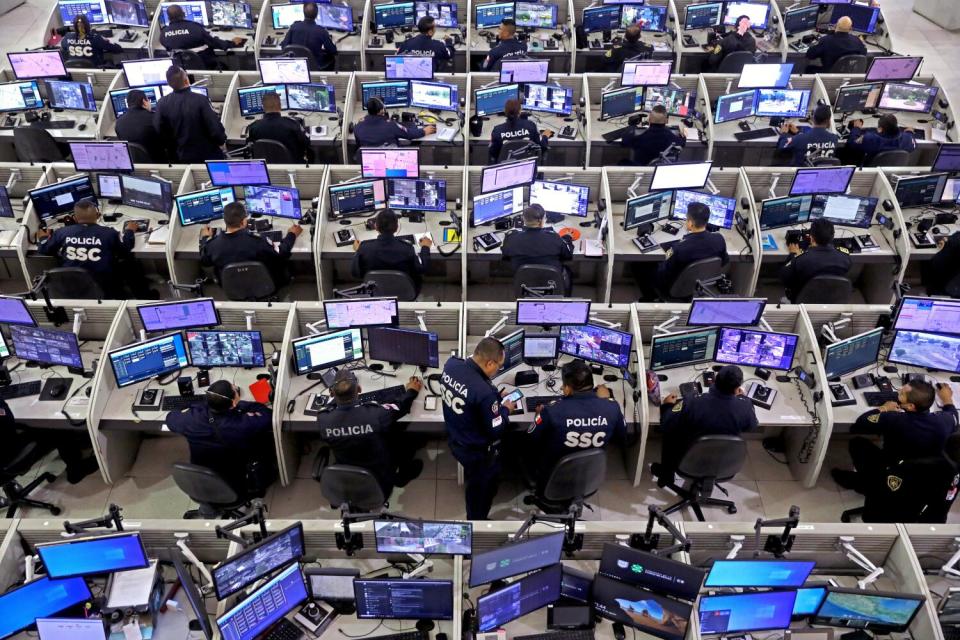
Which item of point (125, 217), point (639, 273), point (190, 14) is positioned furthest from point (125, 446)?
point (190, 14)

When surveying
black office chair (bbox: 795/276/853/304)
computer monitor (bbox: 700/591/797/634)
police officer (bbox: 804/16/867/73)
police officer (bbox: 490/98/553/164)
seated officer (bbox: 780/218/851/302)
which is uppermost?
police officer (bbox: 804/16/867/73)

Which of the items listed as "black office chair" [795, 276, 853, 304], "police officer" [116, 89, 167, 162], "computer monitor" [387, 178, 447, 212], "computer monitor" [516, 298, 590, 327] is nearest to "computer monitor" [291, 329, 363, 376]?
"computer monitor" [516, 298, 590, 327]

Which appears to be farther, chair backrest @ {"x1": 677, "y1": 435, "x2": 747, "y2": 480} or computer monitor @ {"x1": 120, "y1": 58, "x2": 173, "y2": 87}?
computer monitor @ {"x1": 120, "y1": 58, "x2": 173, "y2": 87}

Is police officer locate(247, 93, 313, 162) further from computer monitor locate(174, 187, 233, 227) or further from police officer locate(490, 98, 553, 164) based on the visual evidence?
police officer locate(490, 98, 553, 164)

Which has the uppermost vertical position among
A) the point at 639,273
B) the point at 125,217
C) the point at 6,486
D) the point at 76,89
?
the point at 76,89

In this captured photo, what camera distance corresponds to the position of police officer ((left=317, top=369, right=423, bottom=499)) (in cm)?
478

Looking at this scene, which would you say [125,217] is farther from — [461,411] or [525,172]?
[461,411]

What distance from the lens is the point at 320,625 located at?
420 centimetres

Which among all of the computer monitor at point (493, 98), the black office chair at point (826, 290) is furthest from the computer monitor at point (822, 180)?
the computer monitor at point (493, 98)

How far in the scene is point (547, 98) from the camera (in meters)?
8.51

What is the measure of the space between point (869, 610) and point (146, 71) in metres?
7.79

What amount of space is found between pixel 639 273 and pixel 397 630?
13.6 feet

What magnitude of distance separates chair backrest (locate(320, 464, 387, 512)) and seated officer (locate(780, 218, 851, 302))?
11.9ft

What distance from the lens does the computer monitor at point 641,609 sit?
3.95 m
